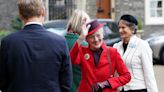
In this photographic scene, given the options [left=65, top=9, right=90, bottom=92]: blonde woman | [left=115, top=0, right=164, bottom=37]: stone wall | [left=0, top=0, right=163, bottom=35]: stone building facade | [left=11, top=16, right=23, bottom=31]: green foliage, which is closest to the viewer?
[left=65, top=9, right=90, bottom=92]: blonde woman

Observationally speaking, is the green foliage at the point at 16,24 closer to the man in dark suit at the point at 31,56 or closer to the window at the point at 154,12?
the window at the point at 154,12

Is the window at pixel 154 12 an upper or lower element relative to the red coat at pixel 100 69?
upper

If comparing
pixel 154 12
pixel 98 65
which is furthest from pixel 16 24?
pixel 98 65

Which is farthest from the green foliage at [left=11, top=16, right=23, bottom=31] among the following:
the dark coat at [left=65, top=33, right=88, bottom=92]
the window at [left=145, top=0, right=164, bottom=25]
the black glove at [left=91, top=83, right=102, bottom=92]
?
the black glove at [left=91, top=83, right=102, bottom=92]

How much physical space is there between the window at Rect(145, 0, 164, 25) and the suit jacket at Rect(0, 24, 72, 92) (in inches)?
809

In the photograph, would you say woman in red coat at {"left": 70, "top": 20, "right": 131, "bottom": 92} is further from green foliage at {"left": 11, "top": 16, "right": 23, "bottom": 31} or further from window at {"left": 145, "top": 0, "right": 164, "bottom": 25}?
window at {"left": 145, "top": 0, "right": 164, "bottom": 25}

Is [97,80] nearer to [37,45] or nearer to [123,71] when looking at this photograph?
[123,71]

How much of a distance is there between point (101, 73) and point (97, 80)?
79mm

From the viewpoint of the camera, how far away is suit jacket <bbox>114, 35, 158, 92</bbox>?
18.2 ft

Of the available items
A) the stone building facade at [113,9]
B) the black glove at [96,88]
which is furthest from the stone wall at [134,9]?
the black glove at [96,88]

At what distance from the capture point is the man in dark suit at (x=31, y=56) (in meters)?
4.14

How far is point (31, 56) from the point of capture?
4.13 m

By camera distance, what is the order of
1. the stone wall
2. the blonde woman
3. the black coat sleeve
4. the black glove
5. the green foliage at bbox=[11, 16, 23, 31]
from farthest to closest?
1. the stone wall
2. the green foliage at bbox=[11, 16, 23, 31]
3. the blonde woman
4. the black glove
5. the black coat sleeve

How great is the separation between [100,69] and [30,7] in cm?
122
